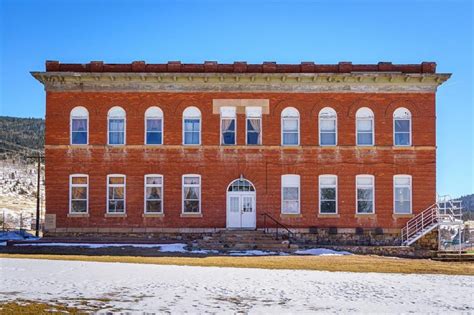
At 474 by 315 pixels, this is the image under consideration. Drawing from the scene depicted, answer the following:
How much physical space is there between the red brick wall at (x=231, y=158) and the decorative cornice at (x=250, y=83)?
1.12ft

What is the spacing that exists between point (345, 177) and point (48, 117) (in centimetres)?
1621

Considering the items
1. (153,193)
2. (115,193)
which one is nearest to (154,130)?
(153,193)

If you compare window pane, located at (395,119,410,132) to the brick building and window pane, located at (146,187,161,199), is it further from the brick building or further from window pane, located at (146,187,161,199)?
window pane, located at (146,187,161,199)

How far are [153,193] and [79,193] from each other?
395 centimetres

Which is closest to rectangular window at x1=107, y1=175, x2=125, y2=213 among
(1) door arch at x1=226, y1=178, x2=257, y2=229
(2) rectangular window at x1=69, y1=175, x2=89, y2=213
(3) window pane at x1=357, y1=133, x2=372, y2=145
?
(2) rectangular window at x1=69, y1=175, x2=89, y2=213

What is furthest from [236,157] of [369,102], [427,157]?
[427,157]

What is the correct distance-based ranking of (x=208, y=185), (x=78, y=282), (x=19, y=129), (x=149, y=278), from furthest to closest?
(x=19, y=129) → (x=208, y=185) → (x=149, y=278) → (x=78, y=282)

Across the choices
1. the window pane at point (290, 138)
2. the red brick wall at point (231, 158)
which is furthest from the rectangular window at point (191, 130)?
the window pane at point (290, 138)

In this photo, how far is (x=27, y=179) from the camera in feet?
266

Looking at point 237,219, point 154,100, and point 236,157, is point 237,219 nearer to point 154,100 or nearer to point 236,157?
point 236,157

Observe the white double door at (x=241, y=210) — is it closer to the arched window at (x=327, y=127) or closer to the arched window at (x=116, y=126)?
the arched window at (x=327, y=127)

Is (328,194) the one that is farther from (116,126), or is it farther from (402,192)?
(116,126)

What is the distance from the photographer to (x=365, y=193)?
117 feet

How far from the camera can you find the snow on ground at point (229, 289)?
47.0 feet
